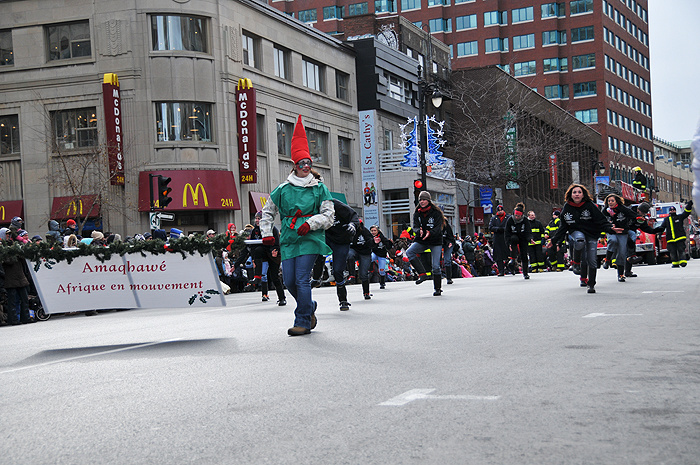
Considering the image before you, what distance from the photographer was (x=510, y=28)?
299 ft

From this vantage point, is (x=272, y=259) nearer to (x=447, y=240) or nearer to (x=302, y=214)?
(x=447, y=240)

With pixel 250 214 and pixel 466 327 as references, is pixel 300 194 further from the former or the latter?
pixel 250 214

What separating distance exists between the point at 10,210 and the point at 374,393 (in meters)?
30.7

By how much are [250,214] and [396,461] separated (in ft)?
103

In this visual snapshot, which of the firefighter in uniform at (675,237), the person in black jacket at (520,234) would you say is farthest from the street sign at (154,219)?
the firefighter in uniform at (675,237)

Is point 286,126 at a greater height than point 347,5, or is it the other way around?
point 347,5

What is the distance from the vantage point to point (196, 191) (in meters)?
33.1

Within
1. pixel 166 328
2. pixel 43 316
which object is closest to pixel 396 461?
pixel 166 328

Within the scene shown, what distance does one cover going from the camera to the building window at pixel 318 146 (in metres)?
40.8

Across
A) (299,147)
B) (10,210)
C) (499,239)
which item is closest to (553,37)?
(499,239)

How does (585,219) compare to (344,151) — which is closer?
(585,219)

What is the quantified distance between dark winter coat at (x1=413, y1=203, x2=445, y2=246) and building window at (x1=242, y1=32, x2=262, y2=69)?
2097 centimetres

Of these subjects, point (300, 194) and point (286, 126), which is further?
point (286, 126)

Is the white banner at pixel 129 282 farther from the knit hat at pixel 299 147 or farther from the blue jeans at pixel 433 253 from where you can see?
the blue jeans at pixel 433 253
